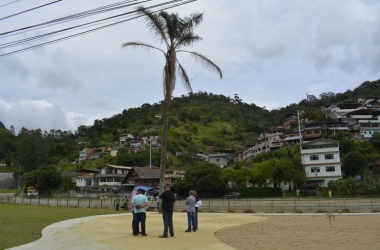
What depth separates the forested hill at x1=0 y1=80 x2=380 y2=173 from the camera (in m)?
108

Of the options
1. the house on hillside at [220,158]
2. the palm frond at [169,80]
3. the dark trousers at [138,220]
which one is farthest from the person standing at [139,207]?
the house on hillside at [220,158]

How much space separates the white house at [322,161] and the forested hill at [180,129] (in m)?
42.6

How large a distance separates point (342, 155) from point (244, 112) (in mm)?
91962

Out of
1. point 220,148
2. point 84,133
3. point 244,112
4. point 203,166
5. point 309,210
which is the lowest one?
point 309,210

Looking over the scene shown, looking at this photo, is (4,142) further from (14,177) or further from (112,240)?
(112,240)

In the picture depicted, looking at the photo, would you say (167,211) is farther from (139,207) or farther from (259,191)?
(259,191)

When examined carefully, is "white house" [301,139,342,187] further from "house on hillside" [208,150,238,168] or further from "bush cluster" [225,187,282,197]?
"house on hillside" [208,150,238,168]

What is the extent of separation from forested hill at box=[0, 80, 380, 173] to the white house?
140 ft

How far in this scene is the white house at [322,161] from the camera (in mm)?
57250

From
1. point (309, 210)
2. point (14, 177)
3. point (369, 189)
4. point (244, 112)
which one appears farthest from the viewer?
point (244, 112)

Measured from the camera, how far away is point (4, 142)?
431 feet

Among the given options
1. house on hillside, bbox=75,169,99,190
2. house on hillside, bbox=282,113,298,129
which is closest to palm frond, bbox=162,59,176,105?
house on hillside, bbox=75,169,99,190

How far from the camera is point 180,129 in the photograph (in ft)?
384

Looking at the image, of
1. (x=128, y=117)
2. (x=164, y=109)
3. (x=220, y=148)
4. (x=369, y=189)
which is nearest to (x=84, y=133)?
(x=128, y=117)
